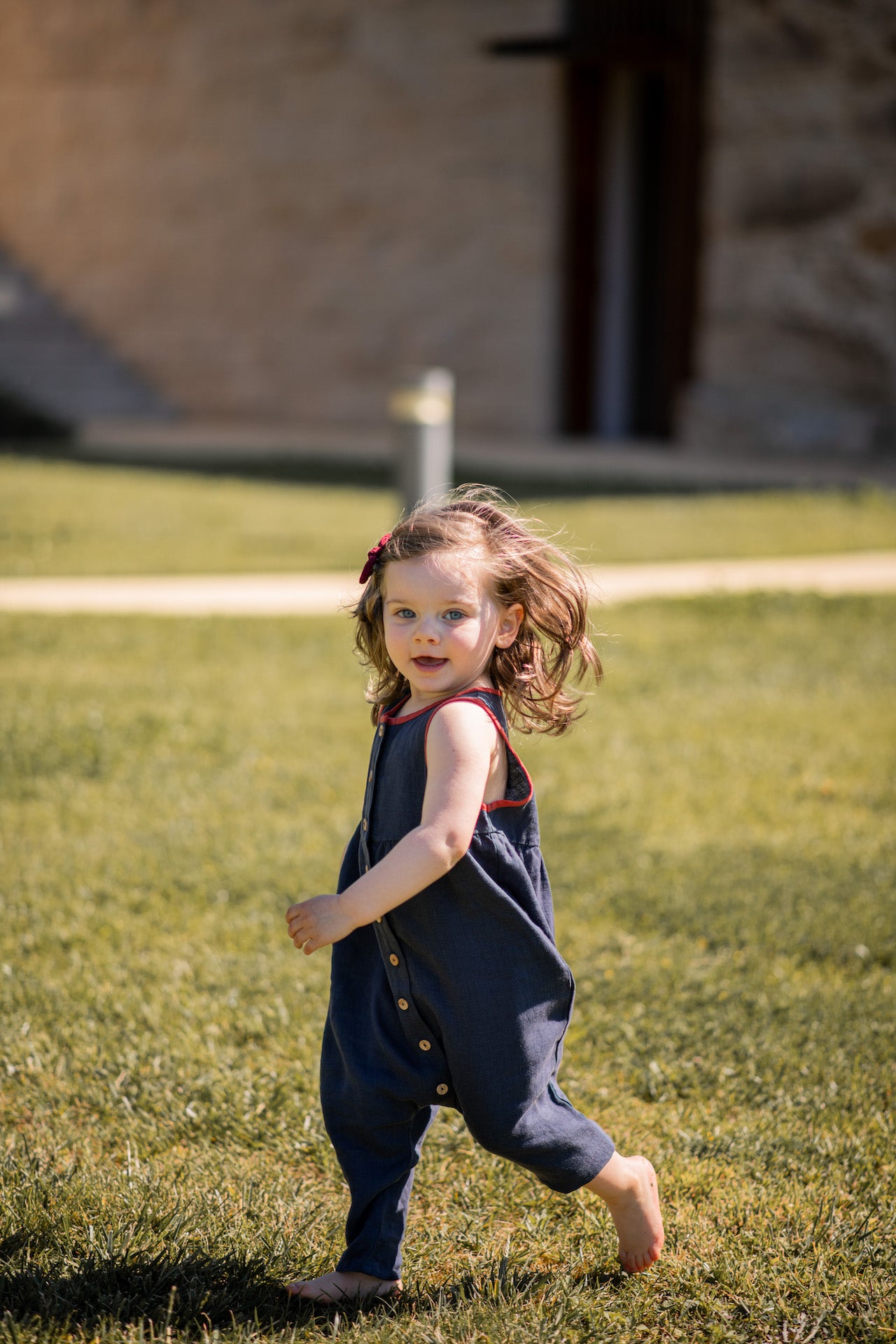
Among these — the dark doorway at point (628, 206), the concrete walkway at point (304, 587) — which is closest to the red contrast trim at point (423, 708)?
the concrete walkway at point (304, 587)

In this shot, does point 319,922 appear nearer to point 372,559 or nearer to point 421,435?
point 372,559

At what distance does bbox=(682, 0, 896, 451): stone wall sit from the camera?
13.7 m

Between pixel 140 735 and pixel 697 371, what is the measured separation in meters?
11.9

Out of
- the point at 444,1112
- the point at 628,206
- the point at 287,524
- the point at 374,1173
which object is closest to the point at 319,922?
the point at 374,1173

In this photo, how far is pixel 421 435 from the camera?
877 centimetres

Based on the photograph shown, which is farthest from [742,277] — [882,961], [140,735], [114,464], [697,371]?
[882,961]

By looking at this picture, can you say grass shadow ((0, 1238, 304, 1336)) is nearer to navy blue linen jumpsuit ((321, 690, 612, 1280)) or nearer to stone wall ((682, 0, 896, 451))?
navy blue linen jumpsuit ((321, 690, 612, 1280))

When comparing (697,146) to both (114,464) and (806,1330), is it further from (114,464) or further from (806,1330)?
(806,1330)

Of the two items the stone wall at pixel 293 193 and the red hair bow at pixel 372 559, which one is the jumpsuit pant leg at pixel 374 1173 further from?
the stone wall at pixel 293 193

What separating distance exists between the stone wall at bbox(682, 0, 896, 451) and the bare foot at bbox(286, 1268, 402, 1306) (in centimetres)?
1326

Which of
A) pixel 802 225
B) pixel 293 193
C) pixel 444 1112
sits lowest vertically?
pixel 444 1112

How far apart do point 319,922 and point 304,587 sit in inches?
242

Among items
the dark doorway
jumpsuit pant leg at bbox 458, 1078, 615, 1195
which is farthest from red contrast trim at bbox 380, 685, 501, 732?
the dark doorway

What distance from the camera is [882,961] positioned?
355cm
